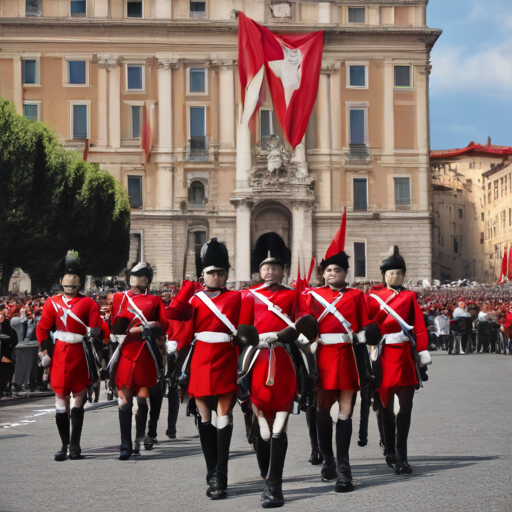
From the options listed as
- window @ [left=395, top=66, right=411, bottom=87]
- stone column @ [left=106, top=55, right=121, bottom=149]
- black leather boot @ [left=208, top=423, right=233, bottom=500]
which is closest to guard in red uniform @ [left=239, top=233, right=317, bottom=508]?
black leather boot @ [left=208, top=423, right=233, bottom=500]

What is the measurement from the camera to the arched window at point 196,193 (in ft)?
191

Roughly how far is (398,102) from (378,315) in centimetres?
5141

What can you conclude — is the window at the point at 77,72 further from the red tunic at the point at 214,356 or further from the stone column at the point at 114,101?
the red tunic at the point at 214,356

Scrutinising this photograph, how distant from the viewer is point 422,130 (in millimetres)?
59000

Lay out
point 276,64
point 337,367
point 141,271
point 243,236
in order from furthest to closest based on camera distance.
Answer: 1. point 243,236
2. point 276,64
3. point 141,271
4. point 337,367

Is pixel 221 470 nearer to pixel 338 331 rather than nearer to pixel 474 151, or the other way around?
pixel 338 331

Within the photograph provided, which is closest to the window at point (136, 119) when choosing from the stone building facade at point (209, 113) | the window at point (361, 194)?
the stone building facade at point (209, 113)

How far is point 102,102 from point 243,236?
11117mm

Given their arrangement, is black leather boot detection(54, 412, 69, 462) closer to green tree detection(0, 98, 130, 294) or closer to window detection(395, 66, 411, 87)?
green tree detection(0, 98, 130, 294)

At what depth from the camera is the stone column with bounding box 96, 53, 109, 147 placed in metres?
57.9

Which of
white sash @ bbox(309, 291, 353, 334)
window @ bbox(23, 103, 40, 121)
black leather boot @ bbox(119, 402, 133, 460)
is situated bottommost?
black leather boot @ bbox(119, 402, 133, 460)

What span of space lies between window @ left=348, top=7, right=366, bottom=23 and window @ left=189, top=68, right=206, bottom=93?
9025mm

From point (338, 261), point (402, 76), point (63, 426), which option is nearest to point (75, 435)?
point (63, 426)

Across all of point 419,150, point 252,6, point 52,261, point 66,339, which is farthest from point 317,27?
point 66,339
